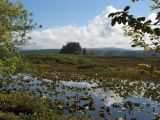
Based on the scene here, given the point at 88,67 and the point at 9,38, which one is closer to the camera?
the point at 9,38

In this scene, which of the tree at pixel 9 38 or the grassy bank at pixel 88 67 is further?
the grassy bank at pixel 88 67

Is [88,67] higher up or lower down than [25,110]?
lower down

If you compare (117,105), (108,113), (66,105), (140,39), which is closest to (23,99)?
(66,105)

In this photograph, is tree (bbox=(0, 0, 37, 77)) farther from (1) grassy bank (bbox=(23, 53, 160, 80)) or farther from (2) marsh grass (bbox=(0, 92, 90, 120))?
(1) grassy bank (bbox=(23, 53, 160, 80))

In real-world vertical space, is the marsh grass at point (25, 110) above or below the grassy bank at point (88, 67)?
above

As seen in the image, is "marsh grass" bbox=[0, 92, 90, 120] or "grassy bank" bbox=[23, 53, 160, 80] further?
"grassy bank" bbox=[23, 53, 160, 80]

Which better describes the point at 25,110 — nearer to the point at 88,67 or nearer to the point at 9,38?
the point at 9,38

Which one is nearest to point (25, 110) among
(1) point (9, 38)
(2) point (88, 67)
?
(1) point (9, 38)

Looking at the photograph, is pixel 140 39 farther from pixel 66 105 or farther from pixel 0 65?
pixel 66 105

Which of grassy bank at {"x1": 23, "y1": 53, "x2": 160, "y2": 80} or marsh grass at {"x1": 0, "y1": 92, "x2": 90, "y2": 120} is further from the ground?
marsh grass at {"x1": 0, "y1": 92, "x2": 90, "y2": 120}

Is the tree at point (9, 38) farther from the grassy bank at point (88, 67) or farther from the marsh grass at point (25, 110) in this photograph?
the grassy bank at point (88, 67)

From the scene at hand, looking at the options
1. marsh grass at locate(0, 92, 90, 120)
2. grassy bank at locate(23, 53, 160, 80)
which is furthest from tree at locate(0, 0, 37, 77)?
grassy bank at locate(23, 53, 160, 80)

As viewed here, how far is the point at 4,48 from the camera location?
22.8 meters

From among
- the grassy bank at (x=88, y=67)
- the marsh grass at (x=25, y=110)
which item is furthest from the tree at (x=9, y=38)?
the grassy bank at (x=88, y=67)
